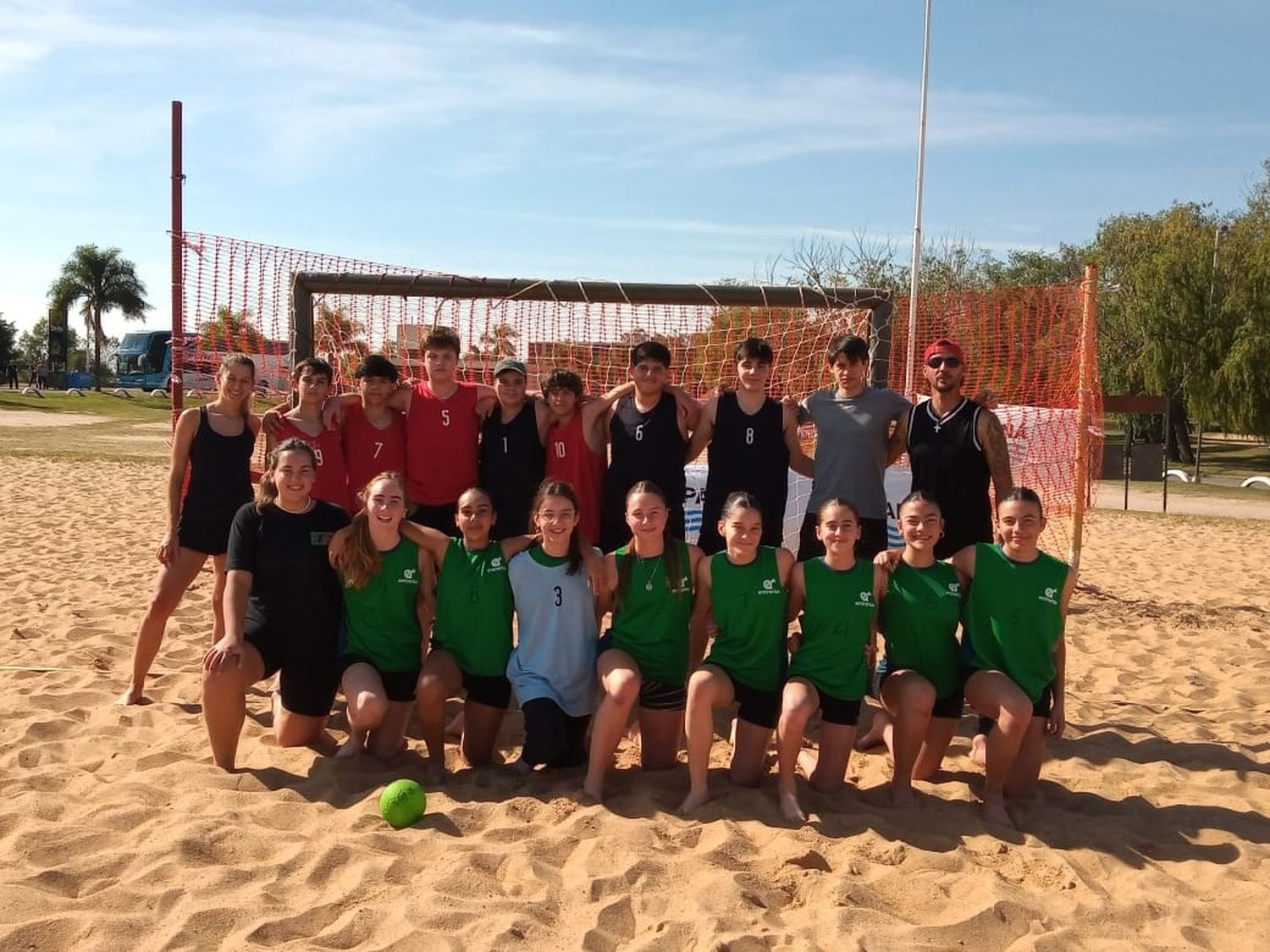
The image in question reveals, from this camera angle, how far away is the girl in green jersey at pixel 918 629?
397cm

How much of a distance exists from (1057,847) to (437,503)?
3.10 metres

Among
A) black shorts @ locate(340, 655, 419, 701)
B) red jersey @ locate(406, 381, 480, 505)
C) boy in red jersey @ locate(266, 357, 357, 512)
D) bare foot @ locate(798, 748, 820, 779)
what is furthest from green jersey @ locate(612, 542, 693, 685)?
boy in red jersey @ locate(266, 357, 357, 512)

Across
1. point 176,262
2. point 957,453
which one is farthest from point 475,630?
point 176,262

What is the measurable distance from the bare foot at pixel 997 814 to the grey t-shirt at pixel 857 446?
1.42 meters

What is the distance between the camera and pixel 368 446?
16.3ft

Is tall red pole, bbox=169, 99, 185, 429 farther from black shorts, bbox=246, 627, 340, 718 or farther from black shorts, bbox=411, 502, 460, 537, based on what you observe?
black shorts, bbox=246, 627, 340, 718

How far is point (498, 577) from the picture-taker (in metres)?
4.21

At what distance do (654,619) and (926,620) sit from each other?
1.12m

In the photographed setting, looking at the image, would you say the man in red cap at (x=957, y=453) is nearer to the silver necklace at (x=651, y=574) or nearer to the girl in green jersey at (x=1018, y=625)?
the girl in green jersey at (x=1018, y=625)

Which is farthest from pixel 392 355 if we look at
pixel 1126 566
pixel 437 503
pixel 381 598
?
pixel 1126 566

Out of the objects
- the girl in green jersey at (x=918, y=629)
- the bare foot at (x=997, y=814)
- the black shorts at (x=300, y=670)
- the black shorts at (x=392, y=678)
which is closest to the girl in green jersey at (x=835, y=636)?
the girl in green jersey at (x=918, y=629)

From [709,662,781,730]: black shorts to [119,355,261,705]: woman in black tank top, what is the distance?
261 centimetres

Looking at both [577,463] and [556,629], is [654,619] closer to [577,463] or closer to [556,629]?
[556,629]

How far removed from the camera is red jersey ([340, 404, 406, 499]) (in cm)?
495
